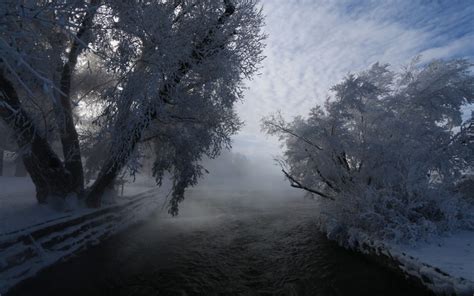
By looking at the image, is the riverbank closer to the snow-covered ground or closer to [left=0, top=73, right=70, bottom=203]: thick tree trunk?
the snow-covered ground

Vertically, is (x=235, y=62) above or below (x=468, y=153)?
above

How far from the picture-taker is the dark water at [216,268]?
7281 millimetres

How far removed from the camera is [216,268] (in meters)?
8.98

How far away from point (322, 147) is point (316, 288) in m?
8.39

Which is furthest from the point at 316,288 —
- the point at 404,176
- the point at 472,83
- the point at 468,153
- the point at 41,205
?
the point at 472,83

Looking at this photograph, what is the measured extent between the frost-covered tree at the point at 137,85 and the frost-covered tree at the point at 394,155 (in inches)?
215

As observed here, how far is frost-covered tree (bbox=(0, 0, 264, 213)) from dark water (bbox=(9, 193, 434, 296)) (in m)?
2.93

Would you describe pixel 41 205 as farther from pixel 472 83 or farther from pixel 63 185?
pixel 472 83

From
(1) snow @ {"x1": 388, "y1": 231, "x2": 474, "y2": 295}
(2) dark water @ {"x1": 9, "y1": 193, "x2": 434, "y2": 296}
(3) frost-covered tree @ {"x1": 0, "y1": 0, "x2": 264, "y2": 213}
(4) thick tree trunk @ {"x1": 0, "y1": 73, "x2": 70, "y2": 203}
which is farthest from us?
(4) thick tree trunk @ {"x1": 0, "y1": 73, "x2": 70, "y2": 203}

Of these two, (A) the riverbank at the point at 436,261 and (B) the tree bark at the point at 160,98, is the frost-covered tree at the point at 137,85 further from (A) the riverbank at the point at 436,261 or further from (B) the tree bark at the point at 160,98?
(A) the riverbank at the point at 436,261

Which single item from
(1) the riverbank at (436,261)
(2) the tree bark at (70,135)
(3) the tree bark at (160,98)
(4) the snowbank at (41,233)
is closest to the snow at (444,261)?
(1) the riverbank at (436,261)

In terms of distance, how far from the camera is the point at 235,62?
10945 mm

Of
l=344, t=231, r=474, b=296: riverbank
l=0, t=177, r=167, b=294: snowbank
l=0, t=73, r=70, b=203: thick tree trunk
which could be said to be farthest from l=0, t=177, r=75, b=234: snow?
l=344, t=231, r=474, b=296: riverbank

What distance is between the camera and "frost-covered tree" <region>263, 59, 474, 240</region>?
9.65 m
